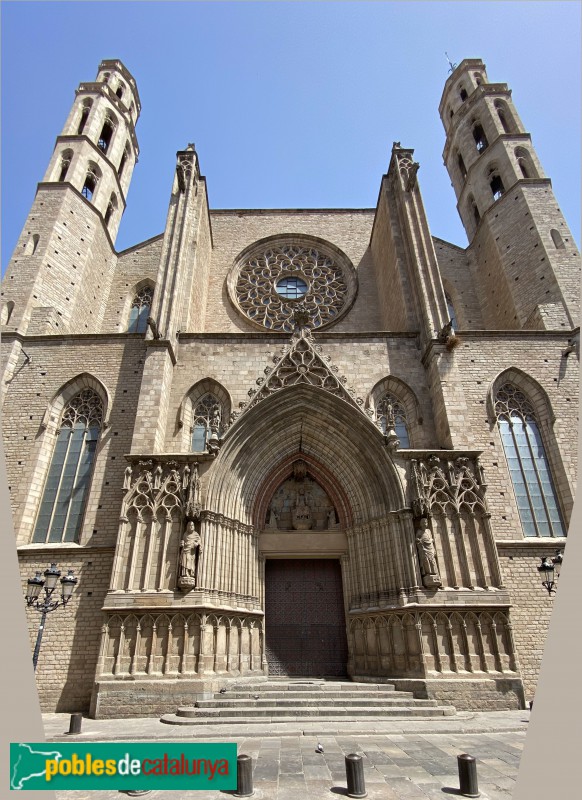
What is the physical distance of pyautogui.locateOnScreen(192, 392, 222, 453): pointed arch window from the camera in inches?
506

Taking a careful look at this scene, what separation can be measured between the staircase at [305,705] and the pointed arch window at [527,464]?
573cm

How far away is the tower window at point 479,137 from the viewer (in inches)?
910

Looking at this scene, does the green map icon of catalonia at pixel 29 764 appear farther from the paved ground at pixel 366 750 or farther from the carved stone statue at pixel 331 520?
the carved stone statue at pixel 331 520

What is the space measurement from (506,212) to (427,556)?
15.8m

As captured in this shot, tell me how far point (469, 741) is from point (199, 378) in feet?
34.3

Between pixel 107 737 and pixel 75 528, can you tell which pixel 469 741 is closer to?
pixel 107 737

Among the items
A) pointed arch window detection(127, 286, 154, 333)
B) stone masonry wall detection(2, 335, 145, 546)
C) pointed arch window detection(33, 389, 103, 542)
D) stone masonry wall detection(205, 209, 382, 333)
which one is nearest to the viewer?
stone masonry wall detection(2, 335, 145, 546)

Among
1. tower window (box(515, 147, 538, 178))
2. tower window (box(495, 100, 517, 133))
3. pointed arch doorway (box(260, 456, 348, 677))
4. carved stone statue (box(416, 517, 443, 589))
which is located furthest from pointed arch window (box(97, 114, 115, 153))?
carved stone statue (box(416, 517, 443, 589))

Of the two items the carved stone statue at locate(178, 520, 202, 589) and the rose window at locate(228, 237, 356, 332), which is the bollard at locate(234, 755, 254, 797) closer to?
the carved stone statue at locate(178, 520, 202, 589)

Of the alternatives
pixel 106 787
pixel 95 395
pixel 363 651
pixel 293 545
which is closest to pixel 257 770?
pixel 106 787

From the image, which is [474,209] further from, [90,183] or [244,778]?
[244,778]

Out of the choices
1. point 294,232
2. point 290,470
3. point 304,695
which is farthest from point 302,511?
point 294,232

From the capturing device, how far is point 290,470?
502 inches

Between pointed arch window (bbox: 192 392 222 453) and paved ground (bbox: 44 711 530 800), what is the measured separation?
21.6 ft
